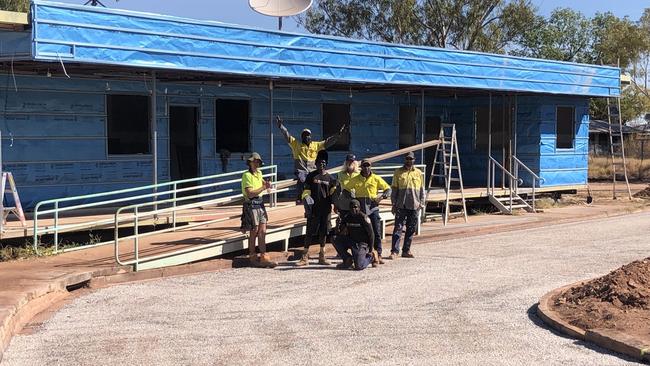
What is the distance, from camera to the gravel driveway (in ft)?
21.5

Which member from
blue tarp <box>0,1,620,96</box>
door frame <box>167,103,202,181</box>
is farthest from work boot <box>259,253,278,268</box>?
door frame <box>167,103,202,181</box>

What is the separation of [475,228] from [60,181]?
8709mm

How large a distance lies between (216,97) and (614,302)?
10695 mm

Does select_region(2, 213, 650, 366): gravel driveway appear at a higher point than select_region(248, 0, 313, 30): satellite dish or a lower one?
lower

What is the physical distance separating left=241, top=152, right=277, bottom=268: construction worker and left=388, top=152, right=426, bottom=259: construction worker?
7.36 ft

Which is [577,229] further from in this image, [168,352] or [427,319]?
[168,352]

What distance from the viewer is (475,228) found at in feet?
53.5

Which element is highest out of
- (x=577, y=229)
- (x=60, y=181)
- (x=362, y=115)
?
(x=362, y=115)

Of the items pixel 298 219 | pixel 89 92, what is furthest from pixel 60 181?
pixel 298 219

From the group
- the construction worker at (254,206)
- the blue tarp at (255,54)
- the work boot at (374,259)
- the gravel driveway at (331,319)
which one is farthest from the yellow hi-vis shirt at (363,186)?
the blue tarp at (255,54)

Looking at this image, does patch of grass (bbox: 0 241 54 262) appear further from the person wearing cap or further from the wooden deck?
the person wearing cap

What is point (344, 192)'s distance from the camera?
11.6 metres

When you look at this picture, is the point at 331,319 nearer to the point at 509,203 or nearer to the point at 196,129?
the point at 196,129

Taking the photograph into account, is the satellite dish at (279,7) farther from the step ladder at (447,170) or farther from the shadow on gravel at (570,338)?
the shadow on gravel at (570,338)
